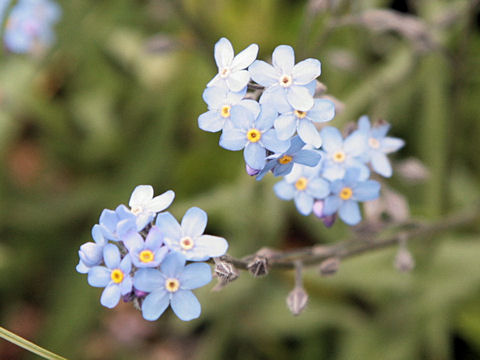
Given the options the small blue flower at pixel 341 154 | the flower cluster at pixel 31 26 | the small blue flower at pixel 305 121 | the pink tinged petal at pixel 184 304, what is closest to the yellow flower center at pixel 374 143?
the small blue flower at pixel 341 154

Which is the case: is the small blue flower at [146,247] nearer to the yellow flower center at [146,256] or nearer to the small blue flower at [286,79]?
the yellow flower center at [146,256]

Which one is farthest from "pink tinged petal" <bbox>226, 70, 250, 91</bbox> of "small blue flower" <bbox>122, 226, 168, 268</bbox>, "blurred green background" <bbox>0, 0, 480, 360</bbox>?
"blurred green background" <bbox>0, 0, 480, 360</bbox>

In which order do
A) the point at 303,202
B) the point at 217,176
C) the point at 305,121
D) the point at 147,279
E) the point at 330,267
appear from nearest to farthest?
the point at 147,279 < the point at 305,121 < the point at 303,202 < the point at 330,267 < the point at 217,176

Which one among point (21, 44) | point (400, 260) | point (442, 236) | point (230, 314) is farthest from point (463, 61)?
point (21, 44)

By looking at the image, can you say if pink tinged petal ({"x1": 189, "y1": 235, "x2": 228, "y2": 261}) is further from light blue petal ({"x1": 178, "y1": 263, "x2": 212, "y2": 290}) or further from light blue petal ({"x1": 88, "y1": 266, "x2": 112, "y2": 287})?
light blue petal ({"x1": 88, "y1": 266, "x2": 112, "y2": 287})

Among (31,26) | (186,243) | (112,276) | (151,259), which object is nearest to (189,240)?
(186,243)

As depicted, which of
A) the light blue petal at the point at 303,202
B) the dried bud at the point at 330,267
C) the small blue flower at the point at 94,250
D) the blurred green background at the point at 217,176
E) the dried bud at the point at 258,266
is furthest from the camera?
the blurred green background at the point at 217,176

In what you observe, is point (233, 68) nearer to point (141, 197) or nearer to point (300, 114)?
point (300, 114)
